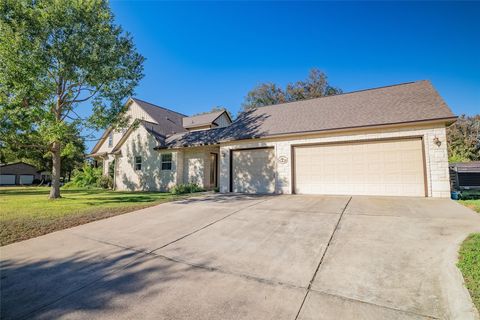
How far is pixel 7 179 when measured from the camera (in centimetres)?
3712

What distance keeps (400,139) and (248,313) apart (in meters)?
9.83

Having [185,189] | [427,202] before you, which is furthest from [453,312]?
[185,189]

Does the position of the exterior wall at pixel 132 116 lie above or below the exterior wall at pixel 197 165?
above

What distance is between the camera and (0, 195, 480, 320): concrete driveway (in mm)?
2596

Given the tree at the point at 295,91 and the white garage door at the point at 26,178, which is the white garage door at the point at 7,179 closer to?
the white garage door at the point at 26,178

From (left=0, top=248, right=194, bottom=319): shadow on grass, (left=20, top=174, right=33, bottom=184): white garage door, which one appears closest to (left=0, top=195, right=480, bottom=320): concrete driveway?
(left=0, top=248, right=194, bottom=319): shadow on grass

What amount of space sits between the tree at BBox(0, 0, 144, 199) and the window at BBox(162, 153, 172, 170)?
13.9 feet

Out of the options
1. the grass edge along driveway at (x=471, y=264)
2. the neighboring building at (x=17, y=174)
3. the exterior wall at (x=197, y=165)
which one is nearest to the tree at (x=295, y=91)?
the exterior wall at (x=197, y=165)

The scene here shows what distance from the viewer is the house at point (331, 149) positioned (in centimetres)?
895

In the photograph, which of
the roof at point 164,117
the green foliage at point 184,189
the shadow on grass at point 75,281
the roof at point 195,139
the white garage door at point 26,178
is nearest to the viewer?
the shadow on grass at point 75,281

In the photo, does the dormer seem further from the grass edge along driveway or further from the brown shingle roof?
the grass edge along driveway

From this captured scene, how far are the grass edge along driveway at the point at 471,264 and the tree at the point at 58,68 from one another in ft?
42.7

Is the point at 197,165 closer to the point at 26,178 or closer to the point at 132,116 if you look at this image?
the point at 132,116

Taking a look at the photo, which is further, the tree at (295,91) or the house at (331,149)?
the tree at (295,91)
